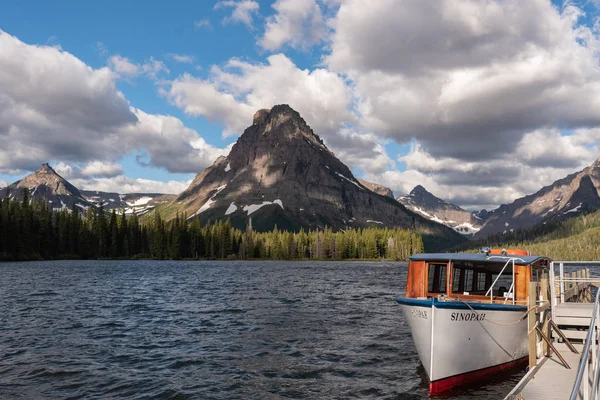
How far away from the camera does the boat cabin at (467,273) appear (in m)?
23.9

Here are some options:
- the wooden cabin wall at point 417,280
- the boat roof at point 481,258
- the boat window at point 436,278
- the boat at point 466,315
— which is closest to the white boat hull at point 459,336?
the boat at point 466,315

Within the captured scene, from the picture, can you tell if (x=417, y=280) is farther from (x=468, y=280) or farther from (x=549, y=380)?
(x=549, y=380)

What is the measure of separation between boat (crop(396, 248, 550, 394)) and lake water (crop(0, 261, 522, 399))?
43.0 inches

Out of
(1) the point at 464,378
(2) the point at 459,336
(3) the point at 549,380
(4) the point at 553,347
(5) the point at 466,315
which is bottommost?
(1) the point at 464,378

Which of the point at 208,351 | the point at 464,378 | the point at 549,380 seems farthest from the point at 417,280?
the point at 208,351

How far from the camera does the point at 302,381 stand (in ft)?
68.6

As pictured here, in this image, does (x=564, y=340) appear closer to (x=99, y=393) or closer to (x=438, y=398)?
(x=438, y=398)

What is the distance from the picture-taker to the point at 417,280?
24688 millimetres

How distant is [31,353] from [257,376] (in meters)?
12.7

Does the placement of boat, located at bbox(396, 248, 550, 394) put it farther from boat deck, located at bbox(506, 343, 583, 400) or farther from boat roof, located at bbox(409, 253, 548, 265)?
boat deck, located at bbox(506, 343, 583, 400)

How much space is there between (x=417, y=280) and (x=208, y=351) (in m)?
12.4

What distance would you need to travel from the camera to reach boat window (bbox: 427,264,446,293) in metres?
24.9

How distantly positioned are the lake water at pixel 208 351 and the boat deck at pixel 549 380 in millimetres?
2293

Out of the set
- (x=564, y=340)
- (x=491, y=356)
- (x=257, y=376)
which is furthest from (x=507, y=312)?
(x=257, y=376)
